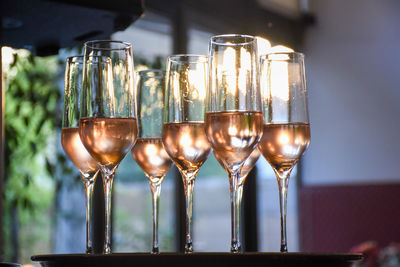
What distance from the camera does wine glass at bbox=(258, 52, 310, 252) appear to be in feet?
2.62

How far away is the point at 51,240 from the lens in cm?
365

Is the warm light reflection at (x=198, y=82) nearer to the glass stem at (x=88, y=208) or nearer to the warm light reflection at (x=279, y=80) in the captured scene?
the warm light reflection at (x=279, y=80)

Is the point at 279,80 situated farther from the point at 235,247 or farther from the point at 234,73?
the point at 235,247

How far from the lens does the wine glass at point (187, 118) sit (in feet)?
2.59

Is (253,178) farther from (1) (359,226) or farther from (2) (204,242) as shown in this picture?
(1) (359,226)

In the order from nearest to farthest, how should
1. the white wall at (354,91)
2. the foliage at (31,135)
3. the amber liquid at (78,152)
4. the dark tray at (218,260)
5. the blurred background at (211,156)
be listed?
1. the dark tray at (218,260)
2. the amber liquid at (78,152)
3. the blurred background at (211,156)
4. the foliage at (31,135)
5. the white wall at (354,91)

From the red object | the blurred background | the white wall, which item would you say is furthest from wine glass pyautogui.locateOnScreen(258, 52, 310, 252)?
the white wall

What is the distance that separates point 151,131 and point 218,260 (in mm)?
328

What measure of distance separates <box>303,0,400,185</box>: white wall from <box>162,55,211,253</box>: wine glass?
5.07 meters

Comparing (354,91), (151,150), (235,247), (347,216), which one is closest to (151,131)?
(151,150)

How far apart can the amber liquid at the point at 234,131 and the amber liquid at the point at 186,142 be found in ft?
0.17

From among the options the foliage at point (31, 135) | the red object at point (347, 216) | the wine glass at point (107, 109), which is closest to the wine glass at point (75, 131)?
the wine glass at point (107, 109)

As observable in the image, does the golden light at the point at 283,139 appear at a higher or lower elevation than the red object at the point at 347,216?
higher

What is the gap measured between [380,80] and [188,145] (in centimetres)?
526
